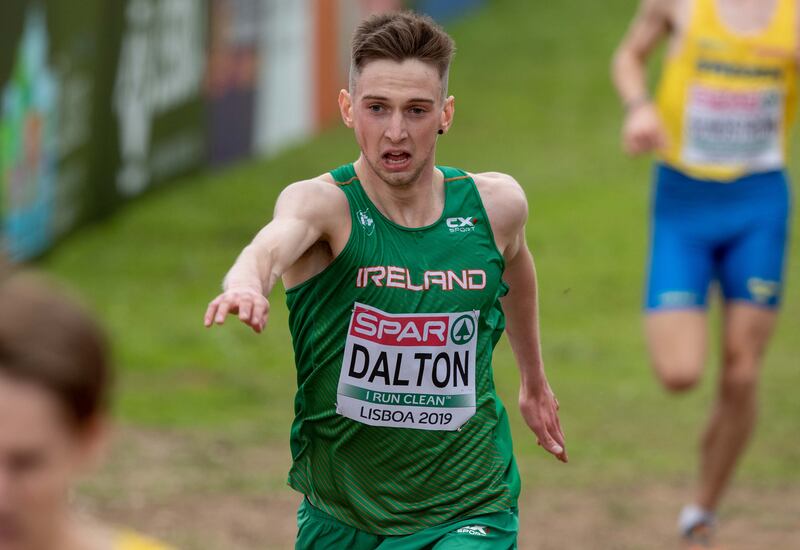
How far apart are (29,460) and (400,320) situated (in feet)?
8.05

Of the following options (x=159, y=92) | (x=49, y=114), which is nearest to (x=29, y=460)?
(x=49, y=114)

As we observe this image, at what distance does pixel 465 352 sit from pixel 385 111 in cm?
69

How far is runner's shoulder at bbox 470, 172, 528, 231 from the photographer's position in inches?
190

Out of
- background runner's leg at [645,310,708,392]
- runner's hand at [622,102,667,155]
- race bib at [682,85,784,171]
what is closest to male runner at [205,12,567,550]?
runner's hand at [622,102,667,155]

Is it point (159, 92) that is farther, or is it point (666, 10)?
point (159, 92)

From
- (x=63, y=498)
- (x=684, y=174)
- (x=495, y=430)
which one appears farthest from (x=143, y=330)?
(x=63, y=498)

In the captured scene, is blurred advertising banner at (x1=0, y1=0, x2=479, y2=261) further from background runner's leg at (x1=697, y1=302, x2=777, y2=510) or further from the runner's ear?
the runner's ear

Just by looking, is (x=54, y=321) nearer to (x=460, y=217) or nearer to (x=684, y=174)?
(x=460, y=217)

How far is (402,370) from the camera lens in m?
4.71

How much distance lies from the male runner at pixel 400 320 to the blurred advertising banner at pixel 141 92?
7.08 meters

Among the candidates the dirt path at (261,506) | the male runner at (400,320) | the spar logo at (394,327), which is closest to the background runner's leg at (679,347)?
the dirt path at (261,506)

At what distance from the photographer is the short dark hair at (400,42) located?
466 centimetres

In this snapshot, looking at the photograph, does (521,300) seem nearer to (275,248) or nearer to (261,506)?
(275,248)

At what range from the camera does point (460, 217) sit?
4770 millimetres
